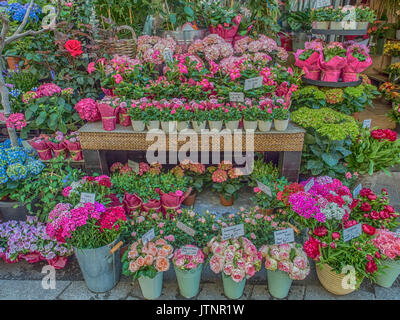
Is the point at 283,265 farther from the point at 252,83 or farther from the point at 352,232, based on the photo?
the point at 252,83

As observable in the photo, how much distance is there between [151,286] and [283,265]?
84cm

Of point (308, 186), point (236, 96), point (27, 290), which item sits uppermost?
point (236, 96)

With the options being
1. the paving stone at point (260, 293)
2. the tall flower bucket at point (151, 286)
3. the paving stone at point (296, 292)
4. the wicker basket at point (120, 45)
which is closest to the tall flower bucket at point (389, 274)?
the paving stone at point (296, 292)

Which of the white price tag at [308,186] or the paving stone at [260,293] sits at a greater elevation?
the white price tag at [308,186]

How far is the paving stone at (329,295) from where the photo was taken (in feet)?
6.82

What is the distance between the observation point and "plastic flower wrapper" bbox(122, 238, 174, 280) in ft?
6.26

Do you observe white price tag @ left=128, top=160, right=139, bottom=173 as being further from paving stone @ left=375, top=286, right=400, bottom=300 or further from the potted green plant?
paving stone @ left=375, top=286, right=400, bottom=300

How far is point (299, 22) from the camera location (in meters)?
3.88

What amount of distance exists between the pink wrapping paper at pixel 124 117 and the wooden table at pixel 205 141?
5 centimetres

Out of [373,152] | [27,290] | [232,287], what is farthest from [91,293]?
[373,152]

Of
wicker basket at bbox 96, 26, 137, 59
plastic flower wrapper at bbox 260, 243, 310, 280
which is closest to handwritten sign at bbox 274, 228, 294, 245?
plastic flower wrapper at bbox 260, 243, 310, 280

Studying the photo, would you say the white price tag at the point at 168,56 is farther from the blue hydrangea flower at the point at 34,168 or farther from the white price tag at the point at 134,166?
the blue hydrangea flower at the point at 34,168

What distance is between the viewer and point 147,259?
6.29 ft
